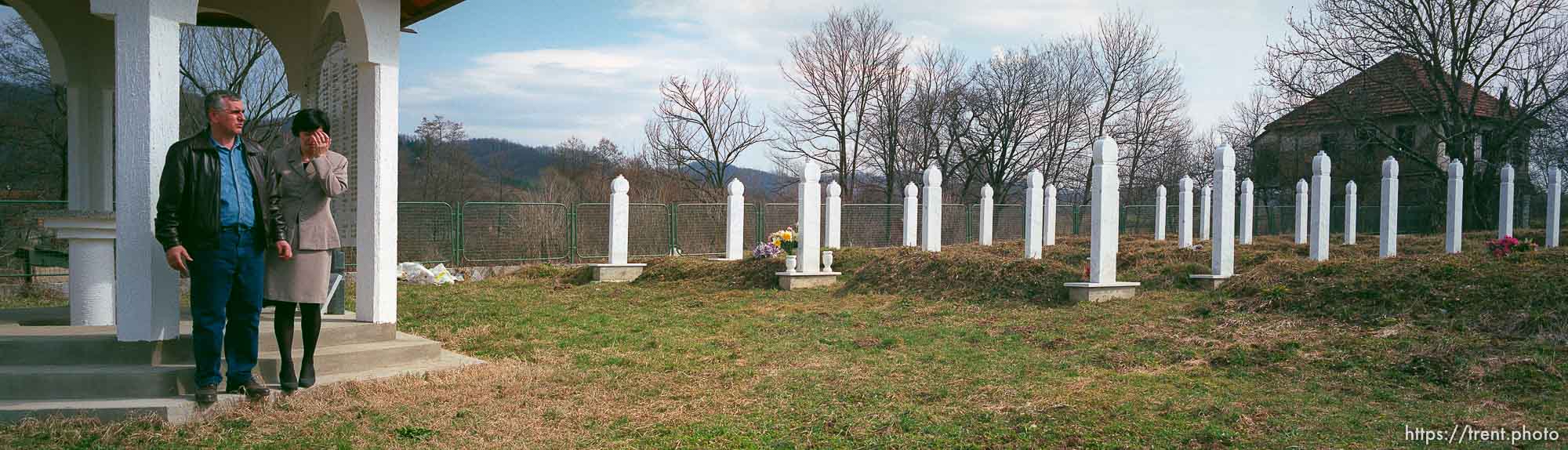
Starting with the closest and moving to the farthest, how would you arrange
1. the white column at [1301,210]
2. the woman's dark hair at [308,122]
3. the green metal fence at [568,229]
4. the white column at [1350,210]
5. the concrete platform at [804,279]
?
the woman's dark hair at [308,122] → the concrete platform at [804,279] → the green metal fence at [568,229] → the white column at [1350,210] → the white column at [1301,210]

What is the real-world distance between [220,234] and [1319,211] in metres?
12.7

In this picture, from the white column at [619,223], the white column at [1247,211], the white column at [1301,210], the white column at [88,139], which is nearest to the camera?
the white column at [88,139]

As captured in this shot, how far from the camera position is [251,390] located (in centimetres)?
459

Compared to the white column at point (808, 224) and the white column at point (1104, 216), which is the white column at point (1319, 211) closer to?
the white column at point (1104, 216)

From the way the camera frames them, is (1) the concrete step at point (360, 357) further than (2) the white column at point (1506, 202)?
No

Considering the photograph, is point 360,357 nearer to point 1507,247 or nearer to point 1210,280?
point 1210,280

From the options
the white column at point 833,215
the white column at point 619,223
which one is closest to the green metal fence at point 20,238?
the white column at point 619,223

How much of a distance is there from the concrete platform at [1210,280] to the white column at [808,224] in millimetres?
4891

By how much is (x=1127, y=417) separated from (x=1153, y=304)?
17.1 feet

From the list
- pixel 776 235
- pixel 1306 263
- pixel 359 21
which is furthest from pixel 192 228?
pixel 776 235

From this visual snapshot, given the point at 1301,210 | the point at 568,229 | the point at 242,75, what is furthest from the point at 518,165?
the point at 1301,210

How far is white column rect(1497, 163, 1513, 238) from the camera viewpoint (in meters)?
15.4

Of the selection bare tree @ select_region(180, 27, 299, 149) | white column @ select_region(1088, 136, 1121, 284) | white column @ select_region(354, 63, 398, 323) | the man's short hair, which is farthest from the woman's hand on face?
bare tree @ select_region(180, 27, 299, 149)

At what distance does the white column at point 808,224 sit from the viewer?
13000 mm
